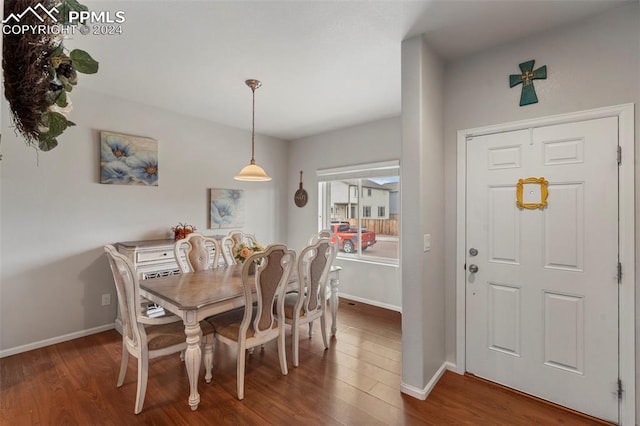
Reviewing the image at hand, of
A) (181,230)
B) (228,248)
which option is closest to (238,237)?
(228,248)

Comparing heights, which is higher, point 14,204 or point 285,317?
point 14,204

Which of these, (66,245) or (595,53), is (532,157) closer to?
(595,53)

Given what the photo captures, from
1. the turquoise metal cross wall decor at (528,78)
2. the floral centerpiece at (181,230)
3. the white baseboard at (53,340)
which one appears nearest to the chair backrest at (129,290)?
the floral centerpiece at (181,230)

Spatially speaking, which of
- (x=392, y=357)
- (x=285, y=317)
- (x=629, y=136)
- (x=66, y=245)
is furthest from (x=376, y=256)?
(x=66, y=245)

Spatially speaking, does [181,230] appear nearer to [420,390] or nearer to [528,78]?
[420,390]

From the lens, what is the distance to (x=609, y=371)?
194 cm

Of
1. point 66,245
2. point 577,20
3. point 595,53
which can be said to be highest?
point 577,20

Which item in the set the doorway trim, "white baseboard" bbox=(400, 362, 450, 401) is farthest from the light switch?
the doorway trim

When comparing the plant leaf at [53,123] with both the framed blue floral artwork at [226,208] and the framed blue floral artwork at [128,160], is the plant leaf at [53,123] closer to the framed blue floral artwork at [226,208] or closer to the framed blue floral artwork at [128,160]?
the framed blue floral artwork at [128,160]

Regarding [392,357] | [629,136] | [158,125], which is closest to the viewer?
[629,136]

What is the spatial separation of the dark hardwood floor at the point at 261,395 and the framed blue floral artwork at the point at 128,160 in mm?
1863

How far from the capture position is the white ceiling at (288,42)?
6.36 ft

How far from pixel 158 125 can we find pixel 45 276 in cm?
207

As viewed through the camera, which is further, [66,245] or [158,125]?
[158,125]
